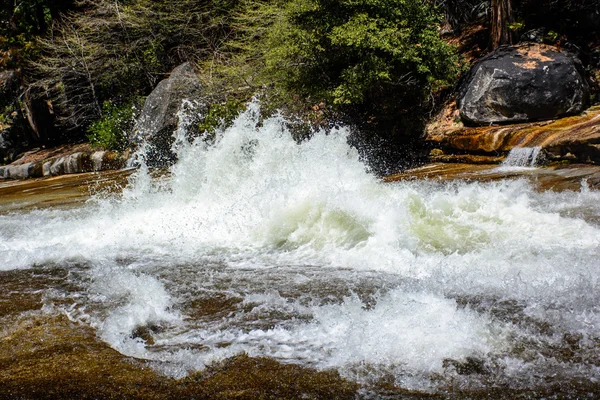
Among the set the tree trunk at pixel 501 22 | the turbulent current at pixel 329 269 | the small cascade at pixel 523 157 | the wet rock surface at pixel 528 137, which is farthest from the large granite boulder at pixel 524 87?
the turbulent current at pixel 329 269

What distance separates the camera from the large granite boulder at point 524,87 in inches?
380

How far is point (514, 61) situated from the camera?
1030cm

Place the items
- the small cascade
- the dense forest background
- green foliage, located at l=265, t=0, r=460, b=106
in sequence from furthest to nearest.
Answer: the dense forest background < green foliage, located at l=265, t=0, r=460, b=106 < the small cascade

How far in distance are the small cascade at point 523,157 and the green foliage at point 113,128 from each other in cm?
1152

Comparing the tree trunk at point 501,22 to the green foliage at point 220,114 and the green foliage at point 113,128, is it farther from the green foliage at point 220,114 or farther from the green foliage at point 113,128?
the green foliage at point 113,128

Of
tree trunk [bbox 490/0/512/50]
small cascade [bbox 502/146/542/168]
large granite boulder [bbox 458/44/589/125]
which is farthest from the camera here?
tree trunk [bbox 490/0/512/50]

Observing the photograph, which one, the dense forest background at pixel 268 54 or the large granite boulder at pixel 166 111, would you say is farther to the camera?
the large granite boulder at pixel 166 111

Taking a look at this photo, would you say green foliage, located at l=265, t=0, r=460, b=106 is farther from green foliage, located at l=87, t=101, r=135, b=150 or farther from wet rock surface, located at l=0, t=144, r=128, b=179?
green foliage, located at l=87, t=101, r=135, b=150

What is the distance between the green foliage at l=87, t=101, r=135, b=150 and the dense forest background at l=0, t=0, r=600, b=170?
47 millimetres

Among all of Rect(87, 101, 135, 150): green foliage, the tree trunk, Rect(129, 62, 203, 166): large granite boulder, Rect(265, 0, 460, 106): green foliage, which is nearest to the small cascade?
Rect(265, 0, 460, 106): green foliage

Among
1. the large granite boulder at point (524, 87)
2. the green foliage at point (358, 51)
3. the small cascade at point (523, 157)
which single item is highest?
the green foliage at point (358, 51)

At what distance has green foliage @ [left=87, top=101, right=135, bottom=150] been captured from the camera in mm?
15555

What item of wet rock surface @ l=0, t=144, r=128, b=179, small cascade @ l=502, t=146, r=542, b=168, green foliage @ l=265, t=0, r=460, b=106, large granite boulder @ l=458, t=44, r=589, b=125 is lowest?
small cascade @ l=502, t=146, r=542, b=168

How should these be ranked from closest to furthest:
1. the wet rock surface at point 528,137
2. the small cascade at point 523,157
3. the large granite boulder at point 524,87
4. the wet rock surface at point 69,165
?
the wet rock surface at point 528,137, the small cascade at point 523,157, the large granite boulder at point 524,87, the wet rock surface at point 69,165
